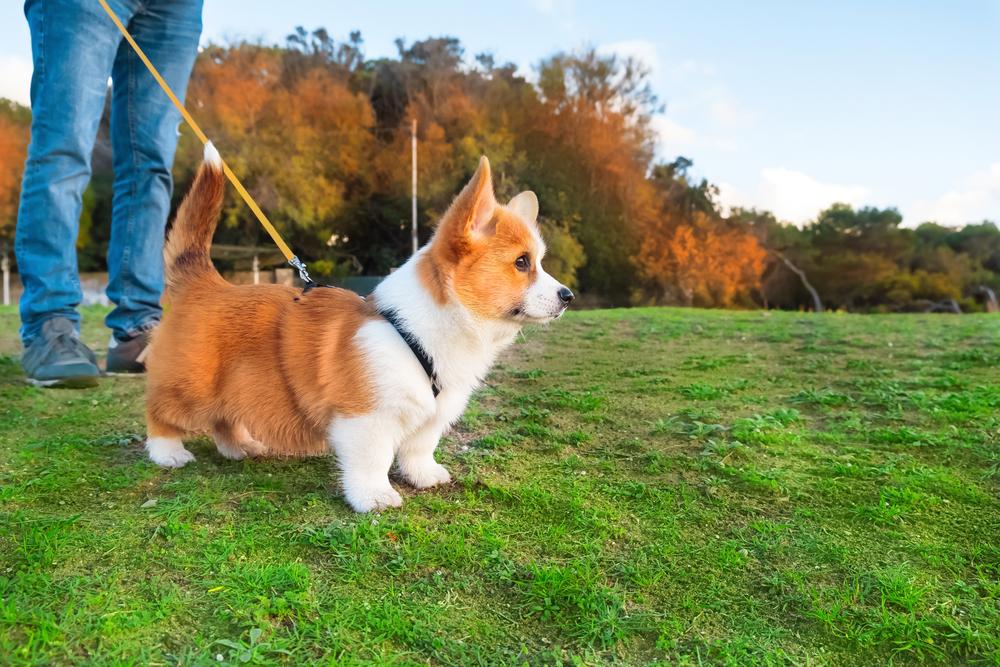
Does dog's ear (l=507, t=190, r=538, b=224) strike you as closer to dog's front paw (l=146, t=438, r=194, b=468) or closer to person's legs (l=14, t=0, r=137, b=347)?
dog's front paw (l=146, t=438, r=194, b=468)

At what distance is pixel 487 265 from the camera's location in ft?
7.61

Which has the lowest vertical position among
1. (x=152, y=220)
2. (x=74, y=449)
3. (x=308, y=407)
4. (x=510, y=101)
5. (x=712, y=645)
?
(x=74, y=449)

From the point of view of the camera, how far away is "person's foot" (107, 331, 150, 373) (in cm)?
393

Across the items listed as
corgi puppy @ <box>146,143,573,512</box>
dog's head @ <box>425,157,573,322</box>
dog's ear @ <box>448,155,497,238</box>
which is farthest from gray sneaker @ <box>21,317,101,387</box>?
dog's ear @ <box>448,155,497,238</box>

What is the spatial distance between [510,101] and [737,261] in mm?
11053

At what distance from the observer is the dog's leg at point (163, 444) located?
8.23 feet

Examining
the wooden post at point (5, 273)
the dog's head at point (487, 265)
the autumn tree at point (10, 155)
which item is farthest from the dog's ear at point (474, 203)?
the wooden post at point (5, 273)

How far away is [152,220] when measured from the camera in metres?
3.92

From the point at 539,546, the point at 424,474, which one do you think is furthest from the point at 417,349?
the point at 539,546

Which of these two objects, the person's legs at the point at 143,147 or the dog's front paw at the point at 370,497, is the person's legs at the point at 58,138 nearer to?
the person's legs at the point at 143,147

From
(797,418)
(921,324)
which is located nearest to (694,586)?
(797,418)

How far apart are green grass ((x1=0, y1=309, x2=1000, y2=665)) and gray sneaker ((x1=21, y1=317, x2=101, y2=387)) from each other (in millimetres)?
138

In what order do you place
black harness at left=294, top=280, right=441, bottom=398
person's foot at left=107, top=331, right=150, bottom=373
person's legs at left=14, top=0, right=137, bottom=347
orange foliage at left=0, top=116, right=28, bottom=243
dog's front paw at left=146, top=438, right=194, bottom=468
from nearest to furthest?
black harness at left=294, top=280, right=441, bottom=398, dog's front paw at left=146, top=438, right=194, bottom=468, person's legs at left=14, top=0, right=137, bottom=347, person's foot at left=107, top=331, right=150, bottom=373, orange foliage at left=0, top=116, right=28, bottom=243

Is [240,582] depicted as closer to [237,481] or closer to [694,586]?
[237,481]
